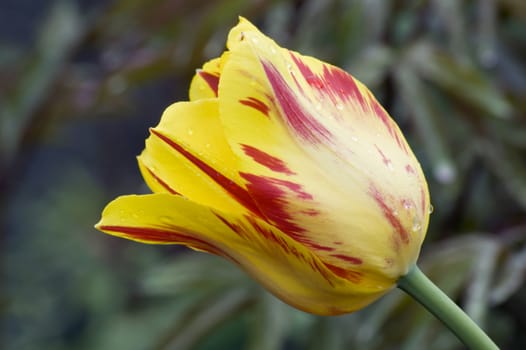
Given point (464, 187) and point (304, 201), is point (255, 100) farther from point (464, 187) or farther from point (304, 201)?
point (464, 187)

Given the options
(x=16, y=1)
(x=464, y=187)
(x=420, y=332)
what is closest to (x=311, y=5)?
(x=464, y=187)

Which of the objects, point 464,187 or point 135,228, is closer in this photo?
point 135,228

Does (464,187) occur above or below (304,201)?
below

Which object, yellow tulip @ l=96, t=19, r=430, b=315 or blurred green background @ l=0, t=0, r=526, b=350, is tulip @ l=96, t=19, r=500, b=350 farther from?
blurred green background @ l=0, t=0, r=526, b=350

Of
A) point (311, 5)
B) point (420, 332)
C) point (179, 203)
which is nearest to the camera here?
point (179, 203)

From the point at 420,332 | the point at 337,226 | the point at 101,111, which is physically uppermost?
the point at 337,226

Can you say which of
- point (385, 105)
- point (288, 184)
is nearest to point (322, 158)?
point (288, 184)

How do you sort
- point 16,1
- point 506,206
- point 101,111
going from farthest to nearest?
point 16,1
point 101,111
point 506,206

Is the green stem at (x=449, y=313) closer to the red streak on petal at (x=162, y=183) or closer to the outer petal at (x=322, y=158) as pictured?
the outer petal at (x=322, y=158)
